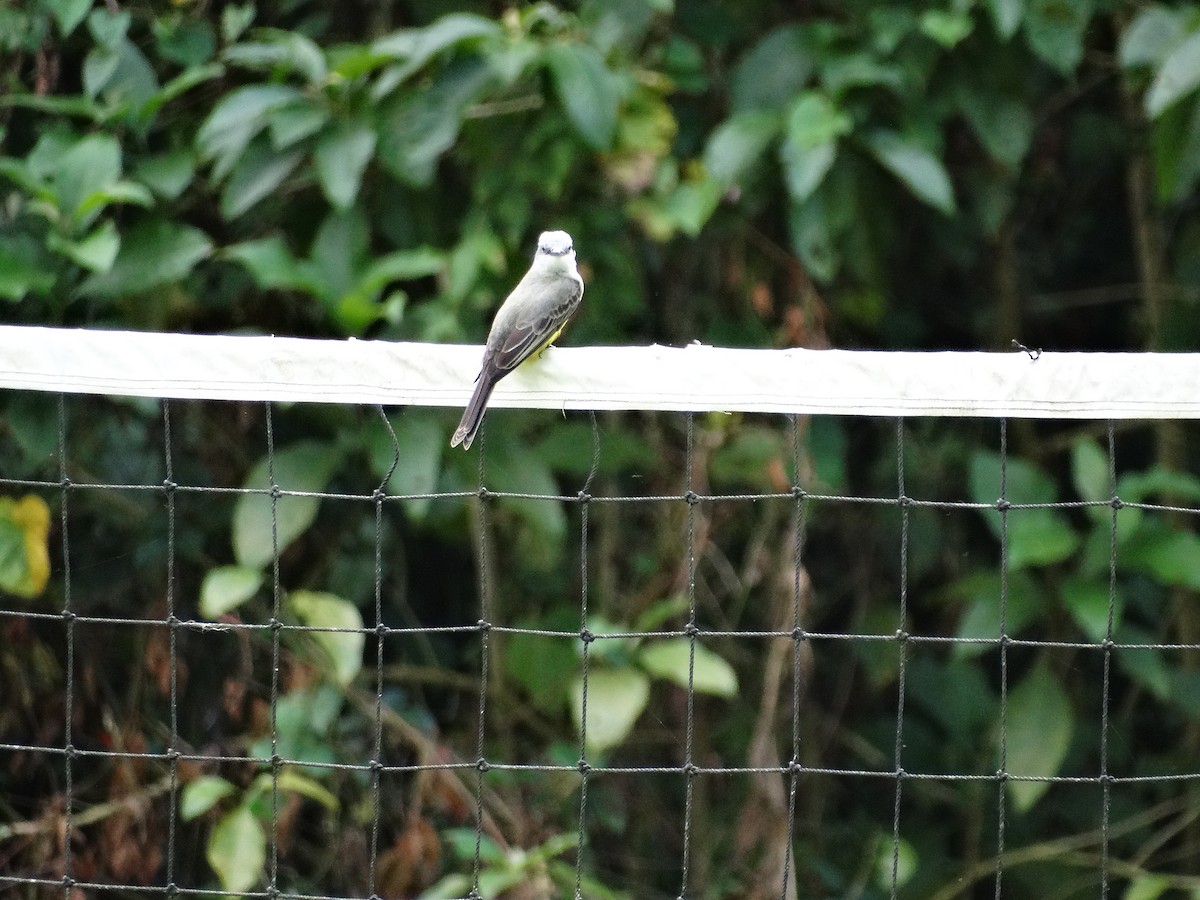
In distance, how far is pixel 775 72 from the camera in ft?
15.1

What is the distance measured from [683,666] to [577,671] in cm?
42

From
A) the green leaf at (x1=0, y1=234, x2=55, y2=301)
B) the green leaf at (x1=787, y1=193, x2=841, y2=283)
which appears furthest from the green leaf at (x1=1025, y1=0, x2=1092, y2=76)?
the green leaf at (x1=0, y1=234, x2=55, y2=301)

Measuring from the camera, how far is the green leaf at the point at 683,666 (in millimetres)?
4254

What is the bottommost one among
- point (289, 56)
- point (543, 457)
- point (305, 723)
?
point (305, 723)

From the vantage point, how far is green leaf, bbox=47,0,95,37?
4179mm

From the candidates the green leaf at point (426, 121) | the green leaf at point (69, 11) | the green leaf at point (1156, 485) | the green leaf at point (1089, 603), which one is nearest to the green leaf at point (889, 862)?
the green leaf at point (1089, 603)

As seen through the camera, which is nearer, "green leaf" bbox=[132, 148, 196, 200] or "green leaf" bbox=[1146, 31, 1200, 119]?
"green leaf" bbox=[1146, 31, 1200, 119]

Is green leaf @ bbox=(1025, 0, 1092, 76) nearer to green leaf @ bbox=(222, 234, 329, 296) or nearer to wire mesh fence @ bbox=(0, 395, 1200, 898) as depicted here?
wire mesh fence @ bbox=(0, 395, 1200, 898)

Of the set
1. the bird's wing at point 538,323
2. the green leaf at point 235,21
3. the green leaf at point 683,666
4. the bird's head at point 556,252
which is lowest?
the green leaf at point 683,666

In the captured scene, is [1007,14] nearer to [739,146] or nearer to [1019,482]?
[739,146]

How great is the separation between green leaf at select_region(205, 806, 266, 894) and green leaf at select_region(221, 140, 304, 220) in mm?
1697

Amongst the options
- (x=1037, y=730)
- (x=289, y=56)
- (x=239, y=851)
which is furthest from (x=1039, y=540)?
(x=289, y=56)

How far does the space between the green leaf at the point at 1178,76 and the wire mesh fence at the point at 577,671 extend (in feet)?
3.10

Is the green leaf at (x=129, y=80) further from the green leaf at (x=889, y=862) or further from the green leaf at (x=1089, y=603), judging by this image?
the green leaf at (x=889, y=862)
